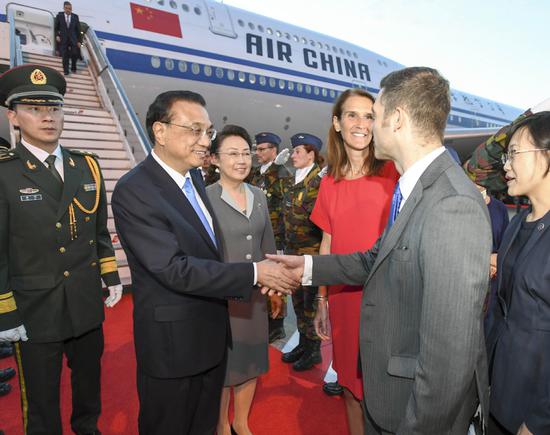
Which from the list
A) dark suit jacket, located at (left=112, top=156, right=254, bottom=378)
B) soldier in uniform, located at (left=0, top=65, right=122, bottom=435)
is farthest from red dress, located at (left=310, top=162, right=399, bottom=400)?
soldier in uniform, located at (left=0, top=65, right=122, bottom=435)

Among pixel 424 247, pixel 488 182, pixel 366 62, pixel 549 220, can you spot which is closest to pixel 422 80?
pixel 424 247

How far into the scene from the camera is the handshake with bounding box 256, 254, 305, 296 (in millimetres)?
1905

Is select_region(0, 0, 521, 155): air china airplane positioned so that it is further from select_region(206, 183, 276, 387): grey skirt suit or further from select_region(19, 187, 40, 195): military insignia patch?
select_region(206, 183, 276, 387): grey skirt suit

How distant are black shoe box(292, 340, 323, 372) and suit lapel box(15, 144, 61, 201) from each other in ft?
9.27

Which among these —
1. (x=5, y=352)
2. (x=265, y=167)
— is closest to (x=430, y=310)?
(x=5, y=352)

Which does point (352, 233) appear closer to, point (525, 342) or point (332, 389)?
point (525, 342)

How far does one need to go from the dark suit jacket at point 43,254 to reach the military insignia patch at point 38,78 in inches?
20.3

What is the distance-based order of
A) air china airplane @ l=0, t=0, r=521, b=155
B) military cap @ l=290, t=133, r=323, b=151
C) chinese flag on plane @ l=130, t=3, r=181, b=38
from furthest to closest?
chinese flag on plane @ l=130, t=3, r=181, b=38 → air china airplane @ l=0, t=0, r=521, b=155 → military cap @ l=290, t=133, r=323, b=151

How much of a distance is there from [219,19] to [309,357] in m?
10.8

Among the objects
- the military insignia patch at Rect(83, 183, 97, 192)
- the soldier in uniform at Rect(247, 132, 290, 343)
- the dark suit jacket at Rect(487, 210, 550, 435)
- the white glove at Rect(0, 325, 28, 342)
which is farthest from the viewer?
the soldier in uniform at Rect(247, 132, 290, 343)

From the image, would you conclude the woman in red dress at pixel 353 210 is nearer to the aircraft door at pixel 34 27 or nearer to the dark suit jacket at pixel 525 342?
the dark suit jacket at pixel 525 342

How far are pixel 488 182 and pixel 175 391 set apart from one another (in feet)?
10.2

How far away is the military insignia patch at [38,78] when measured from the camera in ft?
8.11

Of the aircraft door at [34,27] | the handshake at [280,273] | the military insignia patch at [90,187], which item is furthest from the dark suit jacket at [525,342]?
the aircraft door at [34,27]
